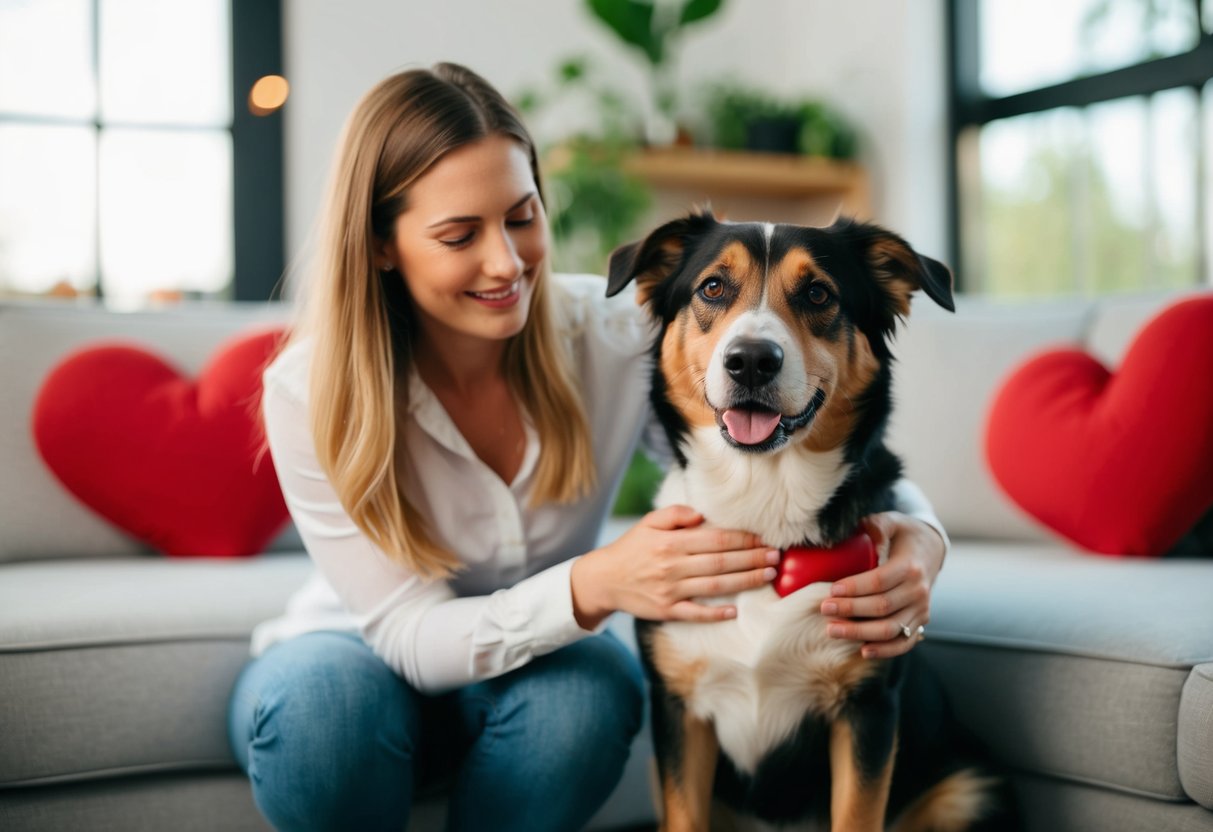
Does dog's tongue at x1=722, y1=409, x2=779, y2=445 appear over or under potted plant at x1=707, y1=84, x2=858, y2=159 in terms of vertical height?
under

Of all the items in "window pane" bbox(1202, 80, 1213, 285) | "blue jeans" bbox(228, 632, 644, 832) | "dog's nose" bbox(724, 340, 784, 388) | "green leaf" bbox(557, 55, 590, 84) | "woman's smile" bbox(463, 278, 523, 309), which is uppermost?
"green leaf" bbox(557, 55, 590, 84)

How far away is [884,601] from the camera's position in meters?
1.34

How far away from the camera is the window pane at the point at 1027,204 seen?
152 inches

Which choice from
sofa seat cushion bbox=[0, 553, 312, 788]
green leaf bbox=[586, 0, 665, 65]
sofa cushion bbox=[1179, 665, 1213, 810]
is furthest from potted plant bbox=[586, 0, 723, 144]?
sofa cushion bbox=[1179, 665, 1213, 810]

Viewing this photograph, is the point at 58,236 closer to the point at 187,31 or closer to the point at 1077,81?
the point at 187,31

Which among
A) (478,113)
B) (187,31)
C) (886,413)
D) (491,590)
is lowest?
(491,590)

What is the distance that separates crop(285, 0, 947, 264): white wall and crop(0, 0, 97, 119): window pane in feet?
2.23

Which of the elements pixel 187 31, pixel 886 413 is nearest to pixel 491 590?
pixel 886 413

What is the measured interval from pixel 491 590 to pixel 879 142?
3.18 m

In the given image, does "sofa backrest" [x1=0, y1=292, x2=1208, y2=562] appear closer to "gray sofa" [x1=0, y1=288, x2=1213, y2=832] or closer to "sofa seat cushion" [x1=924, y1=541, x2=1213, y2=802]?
"gray sofa" [x1=0, y1=288, x2=1213, y2=832]

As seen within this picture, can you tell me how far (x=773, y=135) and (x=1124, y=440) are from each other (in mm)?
2469

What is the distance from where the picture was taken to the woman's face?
4.89 feet

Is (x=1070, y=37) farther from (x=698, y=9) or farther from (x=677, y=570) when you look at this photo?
(x=677, y=570)

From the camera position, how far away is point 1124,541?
2.01 m
